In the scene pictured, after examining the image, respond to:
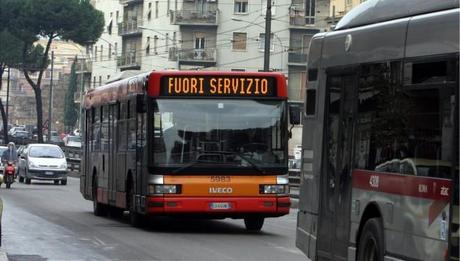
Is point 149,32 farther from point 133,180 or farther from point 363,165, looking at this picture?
point 363,165

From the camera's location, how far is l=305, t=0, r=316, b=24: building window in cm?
8556

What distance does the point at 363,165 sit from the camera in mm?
11102

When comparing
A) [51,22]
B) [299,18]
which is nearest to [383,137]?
[51,22]

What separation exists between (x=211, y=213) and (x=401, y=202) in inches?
387

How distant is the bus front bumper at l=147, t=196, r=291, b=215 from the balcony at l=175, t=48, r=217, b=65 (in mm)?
68443

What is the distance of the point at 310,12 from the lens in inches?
3374

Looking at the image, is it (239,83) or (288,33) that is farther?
(288,33)

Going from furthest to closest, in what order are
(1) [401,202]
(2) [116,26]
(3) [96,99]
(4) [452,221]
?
(2) [116,26]
(3) [96,99]
(1) [401,202]
(4) [452,221]

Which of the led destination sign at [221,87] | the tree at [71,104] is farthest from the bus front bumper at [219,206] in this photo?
the tree at [71,104]

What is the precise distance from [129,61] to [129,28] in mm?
2954

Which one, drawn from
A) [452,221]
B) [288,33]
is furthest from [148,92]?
[288,33]

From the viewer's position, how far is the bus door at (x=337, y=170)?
1169 centimetres

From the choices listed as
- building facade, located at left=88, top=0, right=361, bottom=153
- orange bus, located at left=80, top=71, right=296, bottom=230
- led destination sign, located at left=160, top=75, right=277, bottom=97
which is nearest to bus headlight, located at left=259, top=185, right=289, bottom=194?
orange bus, located at left=80, top=71, right=296, bottom=230

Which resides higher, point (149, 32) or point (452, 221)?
point (149, 32)
